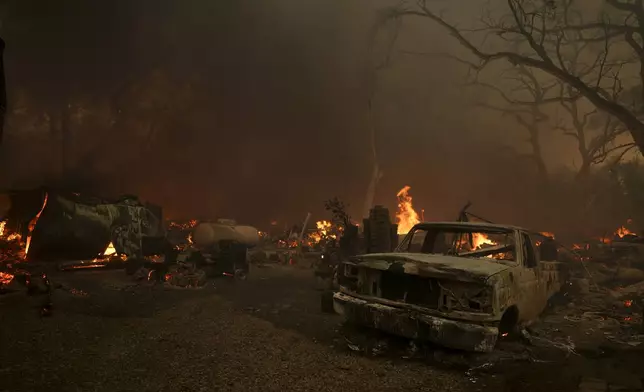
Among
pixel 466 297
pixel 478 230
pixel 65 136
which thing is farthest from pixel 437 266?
pixel 65 136

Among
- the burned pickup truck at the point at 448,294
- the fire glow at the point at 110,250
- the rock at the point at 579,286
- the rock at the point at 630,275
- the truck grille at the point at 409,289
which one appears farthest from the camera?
the fire glow at the point at 110,250

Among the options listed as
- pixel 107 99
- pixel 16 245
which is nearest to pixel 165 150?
pixel 107 99

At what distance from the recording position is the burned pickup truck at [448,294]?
4.02m

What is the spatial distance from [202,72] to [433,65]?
16.1 meters

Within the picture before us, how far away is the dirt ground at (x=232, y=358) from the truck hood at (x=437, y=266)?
92 cm

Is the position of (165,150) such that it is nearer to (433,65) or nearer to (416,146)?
(416,146)

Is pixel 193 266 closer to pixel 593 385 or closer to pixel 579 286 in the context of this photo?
pixel 593 385

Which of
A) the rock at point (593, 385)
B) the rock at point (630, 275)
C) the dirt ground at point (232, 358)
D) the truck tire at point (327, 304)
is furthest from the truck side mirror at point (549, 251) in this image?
the rock at point (593, 385)

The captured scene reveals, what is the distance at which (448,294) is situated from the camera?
418 cm

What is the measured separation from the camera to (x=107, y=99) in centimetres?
2114

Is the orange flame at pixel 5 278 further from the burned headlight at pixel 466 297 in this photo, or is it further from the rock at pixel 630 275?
the rock at pixel 630 275

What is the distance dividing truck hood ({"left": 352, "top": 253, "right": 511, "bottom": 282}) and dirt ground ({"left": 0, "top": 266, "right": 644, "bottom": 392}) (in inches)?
36.3

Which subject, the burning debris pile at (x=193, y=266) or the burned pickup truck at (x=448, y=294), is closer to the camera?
the burned pickup truck at (x=448, y=294)

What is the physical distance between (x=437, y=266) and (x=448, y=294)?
290mm
